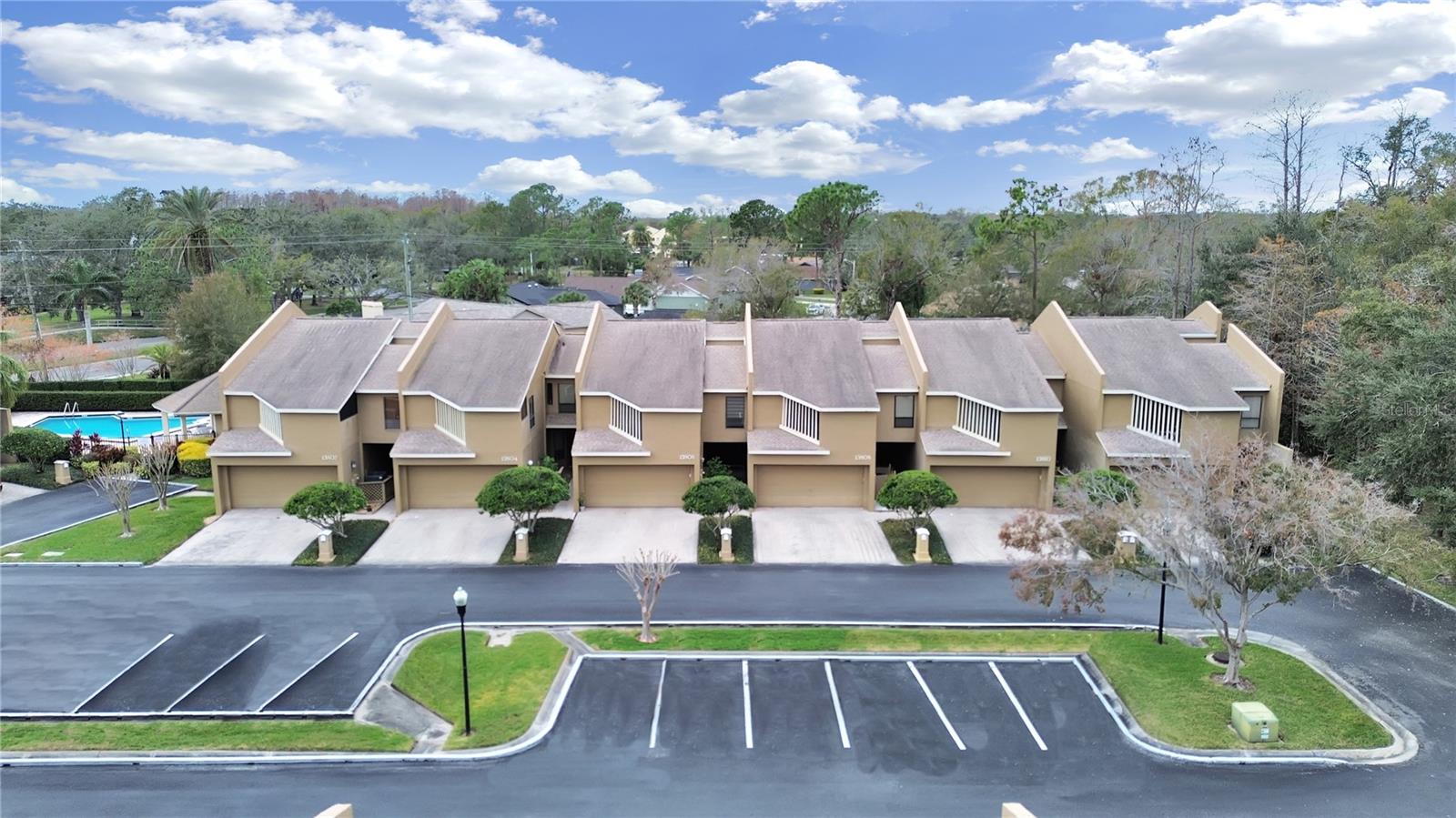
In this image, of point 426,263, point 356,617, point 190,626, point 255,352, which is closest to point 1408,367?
point 356,617

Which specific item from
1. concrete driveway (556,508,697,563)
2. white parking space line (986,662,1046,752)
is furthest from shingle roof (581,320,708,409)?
white parking space line (986,662,1046,752)

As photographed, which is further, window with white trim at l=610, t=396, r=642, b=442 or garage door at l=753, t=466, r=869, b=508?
garage door at l=753, t=466, r=869, b=508

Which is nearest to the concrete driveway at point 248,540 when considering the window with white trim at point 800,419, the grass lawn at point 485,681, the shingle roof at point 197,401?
the shingle roof at point 197,401

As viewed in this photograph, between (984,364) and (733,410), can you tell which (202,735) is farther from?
(984,364)

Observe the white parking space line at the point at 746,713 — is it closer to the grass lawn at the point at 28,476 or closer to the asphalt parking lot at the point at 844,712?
the asphalt parking lot at the point at 844,712

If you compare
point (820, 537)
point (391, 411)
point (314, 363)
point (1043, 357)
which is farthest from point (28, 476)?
point (1043, 357)

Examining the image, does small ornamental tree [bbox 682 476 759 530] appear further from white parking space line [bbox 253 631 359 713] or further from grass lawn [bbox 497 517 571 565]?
white parking space line [bbox 253 631 359 713]
